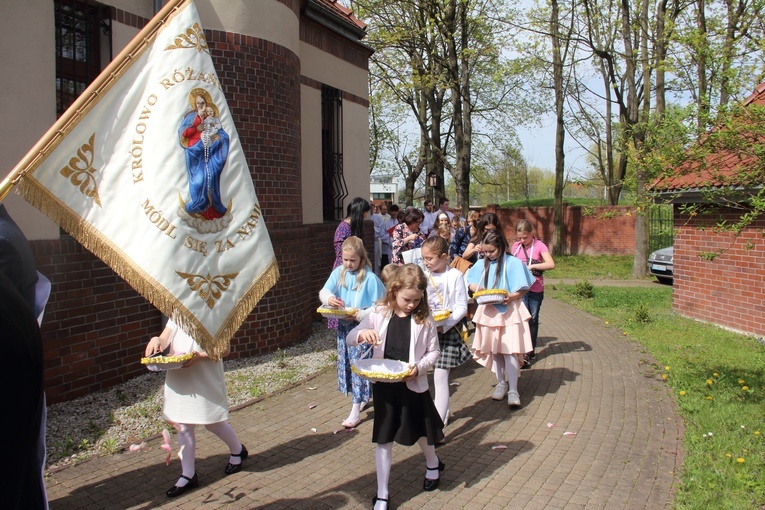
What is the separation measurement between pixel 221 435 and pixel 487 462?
6.99ft

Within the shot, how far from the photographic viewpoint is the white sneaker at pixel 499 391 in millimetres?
6492

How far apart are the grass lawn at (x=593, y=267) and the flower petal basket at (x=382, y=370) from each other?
15405mm

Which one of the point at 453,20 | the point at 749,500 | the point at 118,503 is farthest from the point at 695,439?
the point at 453,20

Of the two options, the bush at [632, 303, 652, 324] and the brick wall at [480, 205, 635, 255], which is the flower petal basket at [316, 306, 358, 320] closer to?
the bush at [632, 303, 652, 324]

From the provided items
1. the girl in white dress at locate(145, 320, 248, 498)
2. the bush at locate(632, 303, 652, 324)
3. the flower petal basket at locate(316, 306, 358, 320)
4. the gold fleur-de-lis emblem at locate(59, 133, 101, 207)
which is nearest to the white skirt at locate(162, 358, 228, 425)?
the girl in white dress at locate(145, 320, 248, 498)

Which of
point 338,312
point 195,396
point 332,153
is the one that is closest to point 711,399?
point 338,312

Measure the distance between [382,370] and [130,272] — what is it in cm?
166

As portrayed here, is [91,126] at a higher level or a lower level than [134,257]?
higher

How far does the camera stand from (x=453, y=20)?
1838 centimetres

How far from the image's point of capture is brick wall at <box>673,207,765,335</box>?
9.52 m

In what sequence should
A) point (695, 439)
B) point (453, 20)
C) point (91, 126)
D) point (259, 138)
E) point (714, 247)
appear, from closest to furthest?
1. point (91, 126)
2. point (695, 439)
3. point (259, 138)
4. point (714, 247)
5. point (453, 20)

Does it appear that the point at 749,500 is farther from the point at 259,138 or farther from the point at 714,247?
the point at 714,247

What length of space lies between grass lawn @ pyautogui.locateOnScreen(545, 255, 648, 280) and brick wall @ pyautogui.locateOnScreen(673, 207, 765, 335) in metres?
6.94

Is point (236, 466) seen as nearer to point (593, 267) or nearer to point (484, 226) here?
point (484, 226)
